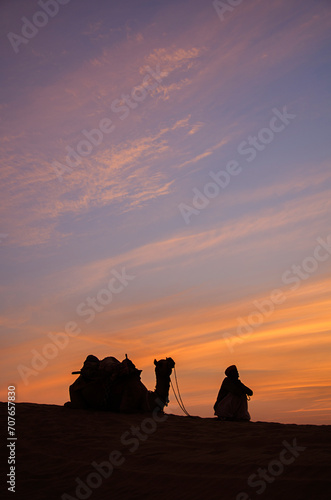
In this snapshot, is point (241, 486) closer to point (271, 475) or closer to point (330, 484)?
point (271, 475)

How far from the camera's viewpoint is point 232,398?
1433 cm

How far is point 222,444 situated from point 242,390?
6.24m

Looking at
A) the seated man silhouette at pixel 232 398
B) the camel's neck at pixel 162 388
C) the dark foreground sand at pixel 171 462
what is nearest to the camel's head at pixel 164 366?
the camel's neck at pixel 162 388


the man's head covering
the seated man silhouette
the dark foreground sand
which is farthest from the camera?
the man's head covering

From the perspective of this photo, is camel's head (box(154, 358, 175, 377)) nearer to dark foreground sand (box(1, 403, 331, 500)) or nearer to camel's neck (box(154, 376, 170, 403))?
camel's neck (box(154, 376, 170, 403))

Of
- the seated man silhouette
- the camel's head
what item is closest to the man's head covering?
the seated man silhouette

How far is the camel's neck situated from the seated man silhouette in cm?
162

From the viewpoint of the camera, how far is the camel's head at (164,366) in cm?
1529

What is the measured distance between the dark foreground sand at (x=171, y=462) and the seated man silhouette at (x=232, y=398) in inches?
126

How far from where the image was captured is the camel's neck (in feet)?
49.4

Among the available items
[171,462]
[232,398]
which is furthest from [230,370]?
[171,462]

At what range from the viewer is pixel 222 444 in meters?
8.41

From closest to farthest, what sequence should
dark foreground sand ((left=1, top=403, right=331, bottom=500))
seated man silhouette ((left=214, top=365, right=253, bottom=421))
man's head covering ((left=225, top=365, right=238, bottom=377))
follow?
dark foreground sand ((left=1, top=403, right=331, bottom=500))
seated man silhouette ((left=214, top=365, right=253, bottom=421))
man's head covering ((left=225, top=365, right=238, bottom=377))

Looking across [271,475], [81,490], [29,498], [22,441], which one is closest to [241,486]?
[271,475]
